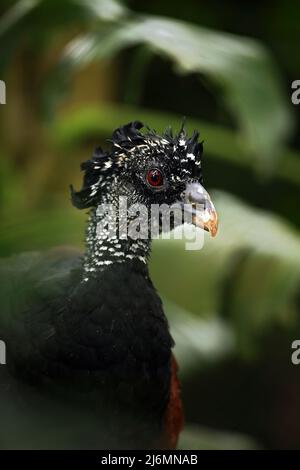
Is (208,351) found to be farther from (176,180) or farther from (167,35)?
(176,180)

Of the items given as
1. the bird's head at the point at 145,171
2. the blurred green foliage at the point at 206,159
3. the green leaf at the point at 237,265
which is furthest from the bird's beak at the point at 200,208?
the green leaf at the point at 237,265

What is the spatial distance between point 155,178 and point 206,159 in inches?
45.2

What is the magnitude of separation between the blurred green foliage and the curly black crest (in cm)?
16

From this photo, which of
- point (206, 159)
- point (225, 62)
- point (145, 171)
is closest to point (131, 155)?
point (145, 171)

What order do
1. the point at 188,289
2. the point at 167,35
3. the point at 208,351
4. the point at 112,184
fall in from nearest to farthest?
1. the point at 112,184
2. the point at 167,35
3. the point at 188,289
4. the point at 208,351

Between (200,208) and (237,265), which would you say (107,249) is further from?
(237,265)

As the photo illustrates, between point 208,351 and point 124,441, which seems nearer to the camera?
point 124,441

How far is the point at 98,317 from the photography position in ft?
2.14

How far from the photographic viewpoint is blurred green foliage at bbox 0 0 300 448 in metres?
1.30

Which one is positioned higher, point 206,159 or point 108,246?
point 206,159

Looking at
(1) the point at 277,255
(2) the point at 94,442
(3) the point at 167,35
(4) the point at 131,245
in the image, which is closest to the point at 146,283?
(4) the point at 131,245

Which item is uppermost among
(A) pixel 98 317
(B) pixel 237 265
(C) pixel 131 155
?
(B) pixel 237 265

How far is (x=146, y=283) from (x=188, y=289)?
761 mm
